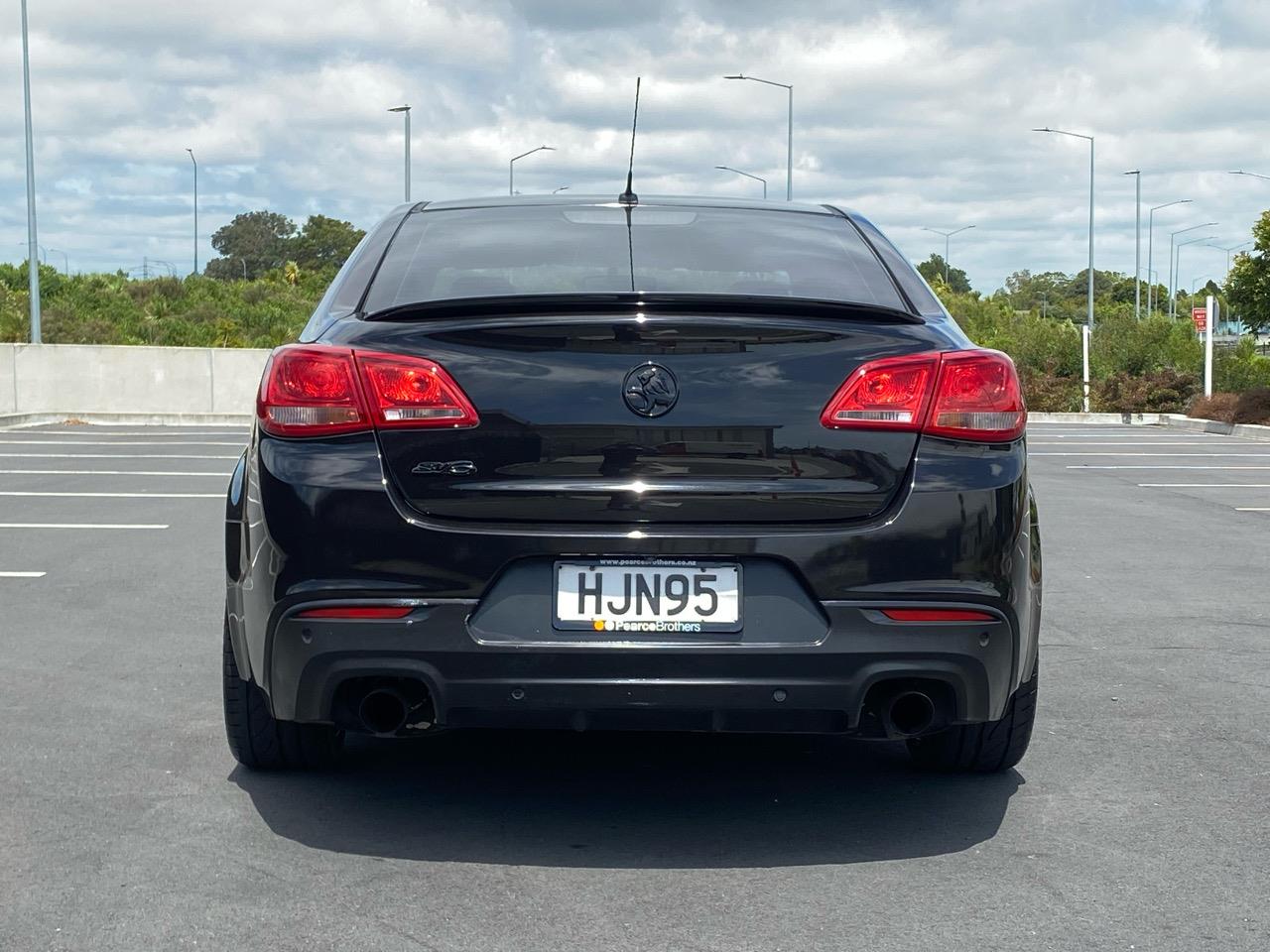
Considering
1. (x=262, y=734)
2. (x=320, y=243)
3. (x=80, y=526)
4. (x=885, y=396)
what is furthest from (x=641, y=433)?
(x=320, y=243)

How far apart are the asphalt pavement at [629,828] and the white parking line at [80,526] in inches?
162

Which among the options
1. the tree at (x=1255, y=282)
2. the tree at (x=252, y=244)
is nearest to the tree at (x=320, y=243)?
the tree at (x=252, y=244)

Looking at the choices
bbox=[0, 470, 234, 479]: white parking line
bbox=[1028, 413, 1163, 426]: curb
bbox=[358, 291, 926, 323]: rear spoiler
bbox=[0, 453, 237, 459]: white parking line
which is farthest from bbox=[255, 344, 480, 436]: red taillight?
bbox=[1028, 413, 1163, 426]: curb

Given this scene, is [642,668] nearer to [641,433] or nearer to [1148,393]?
[641,433]

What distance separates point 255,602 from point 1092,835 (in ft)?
6.76

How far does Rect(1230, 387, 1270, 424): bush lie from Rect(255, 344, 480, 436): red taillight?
2587 cm

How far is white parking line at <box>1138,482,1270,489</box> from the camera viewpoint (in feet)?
51.0

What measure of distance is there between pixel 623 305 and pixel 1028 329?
133 ft

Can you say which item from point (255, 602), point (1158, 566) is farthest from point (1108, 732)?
point (1158, 566)

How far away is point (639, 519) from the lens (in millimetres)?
3623

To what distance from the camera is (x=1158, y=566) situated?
9289mm

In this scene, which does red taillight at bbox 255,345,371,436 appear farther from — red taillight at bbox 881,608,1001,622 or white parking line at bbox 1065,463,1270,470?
white parking line at bbox 1065,463,1270,470

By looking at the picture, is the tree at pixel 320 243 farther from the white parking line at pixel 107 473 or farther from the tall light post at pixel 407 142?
the white parking line at pixel 107 473

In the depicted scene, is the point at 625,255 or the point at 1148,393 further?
the point at 1148,393
